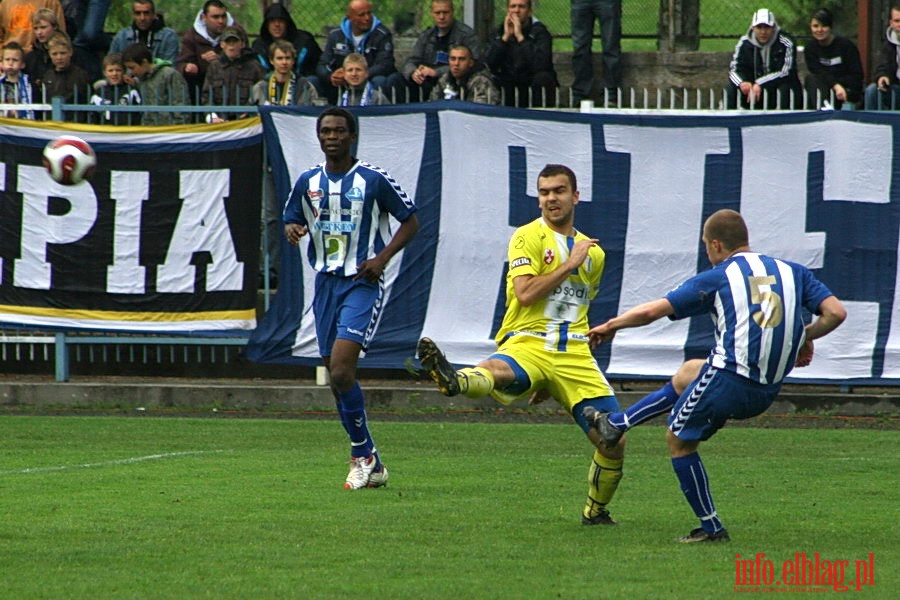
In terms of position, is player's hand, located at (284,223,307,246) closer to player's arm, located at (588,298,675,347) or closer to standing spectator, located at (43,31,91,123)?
player's arm, located at (588,298,675,347)

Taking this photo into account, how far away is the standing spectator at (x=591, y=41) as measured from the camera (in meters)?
17.0

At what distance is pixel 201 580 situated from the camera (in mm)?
6316

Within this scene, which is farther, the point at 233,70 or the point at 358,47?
the point at 358,47

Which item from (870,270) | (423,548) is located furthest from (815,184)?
(423,548)

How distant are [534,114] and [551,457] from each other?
178 inches

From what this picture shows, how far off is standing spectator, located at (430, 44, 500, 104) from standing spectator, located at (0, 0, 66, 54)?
544cm

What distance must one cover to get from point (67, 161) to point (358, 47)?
618cm

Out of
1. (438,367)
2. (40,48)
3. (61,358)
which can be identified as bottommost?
(61,358)

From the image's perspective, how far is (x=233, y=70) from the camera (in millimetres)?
16438

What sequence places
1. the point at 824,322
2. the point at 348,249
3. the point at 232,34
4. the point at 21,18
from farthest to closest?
the point at 21,18
the point at 232,34
the point at 348,249
the point at 824,322

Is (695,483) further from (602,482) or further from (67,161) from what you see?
(67,161)

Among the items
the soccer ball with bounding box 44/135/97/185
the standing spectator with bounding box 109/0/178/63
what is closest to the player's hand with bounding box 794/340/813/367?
the soccer ball with bounding box 44/135/97/185

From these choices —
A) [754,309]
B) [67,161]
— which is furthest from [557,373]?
[67,161]

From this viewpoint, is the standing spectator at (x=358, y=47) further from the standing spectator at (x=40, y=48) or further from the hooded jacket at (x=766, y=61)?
the hooded jacket at (x=766, y=61)
